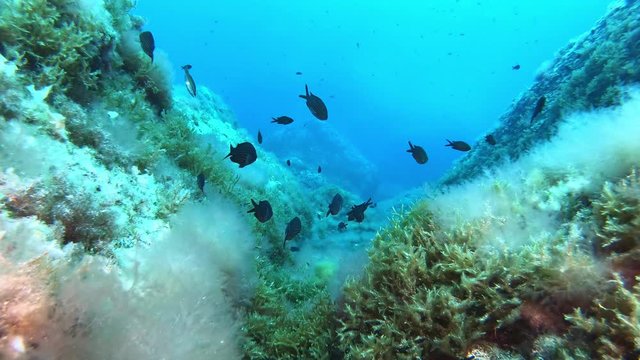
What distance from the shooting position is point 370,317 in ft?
10.3

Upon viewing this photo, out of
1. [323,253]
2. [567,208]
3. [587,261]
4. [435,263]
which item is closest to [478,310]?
[435,263]

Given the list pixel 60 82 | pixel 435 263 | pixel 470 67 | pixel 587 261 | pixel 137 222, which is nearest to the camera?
pixel 587 261

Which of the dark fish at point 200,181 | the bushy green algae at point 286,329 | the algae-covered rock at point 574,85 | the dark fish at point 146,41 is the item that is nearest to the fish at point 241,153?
the dark fish at point 200,181

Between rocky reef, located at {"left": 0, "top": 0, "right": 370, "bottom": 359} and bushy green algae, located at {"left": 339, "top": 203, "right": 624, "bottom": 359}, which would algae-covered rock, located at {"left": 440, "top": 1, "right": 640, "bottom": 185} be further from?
rocky reef, located at {"left": 0, "top": 0, "right": 370, "bottom": 359}

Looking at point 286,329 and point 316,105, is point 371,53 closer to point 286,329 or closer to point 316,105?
point 316,105

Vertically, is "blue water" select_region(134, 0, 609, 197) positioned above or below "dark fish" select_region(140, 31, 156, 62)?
above

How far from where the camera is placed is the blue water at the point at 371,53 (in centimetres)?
11375

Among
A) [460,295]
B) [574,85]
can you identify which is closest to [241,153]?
[460,295]

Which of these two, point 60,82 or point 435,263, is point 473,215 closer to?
point 435,263

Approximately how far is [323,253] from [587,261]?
7310 mm

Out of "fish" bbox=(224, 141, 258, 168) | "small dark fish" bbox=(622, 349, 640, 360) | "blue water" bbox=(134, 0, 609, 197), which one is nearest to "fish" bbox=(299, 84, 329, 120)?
"fish" bbox=(224, 141, 258, 168)

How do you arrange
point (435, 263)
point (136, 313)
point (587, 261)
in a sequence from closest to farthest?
point (587, 261) < point (136, 313) < point (435, 263)

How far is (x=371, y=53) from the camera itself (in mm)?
130375

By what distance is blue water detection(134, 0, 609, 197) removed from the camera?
373 ft
